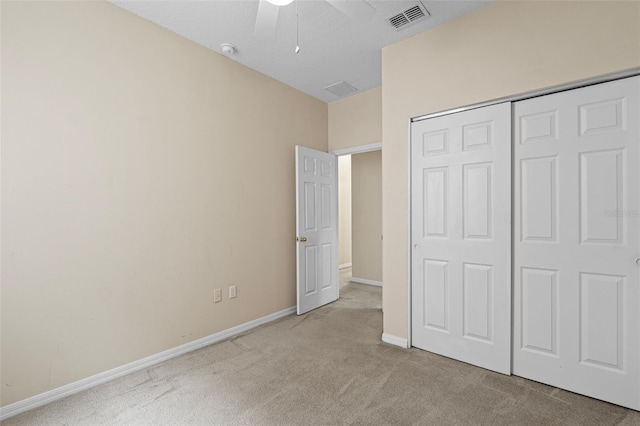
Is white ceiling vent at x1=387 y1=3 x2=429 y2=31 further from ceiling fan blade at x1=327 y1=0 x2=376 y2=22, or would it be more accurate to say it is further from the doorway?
the doorway

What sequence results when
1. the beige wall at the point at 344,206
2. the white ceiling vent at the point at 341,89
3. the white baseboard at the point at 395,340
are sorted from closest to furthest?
the white baseboard at the point at 395,340 → the white ceiling vent at the point at 341,89 → the beige wall at the point at 344,206

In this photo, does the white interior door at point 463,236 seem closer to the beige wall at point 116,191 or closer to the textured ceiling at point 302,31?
the textured ceiling at point 302,31

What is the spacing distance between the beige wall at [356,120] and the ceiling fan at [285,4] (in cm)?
213

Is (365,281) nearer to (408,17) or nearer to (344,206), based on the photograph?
(344,206)

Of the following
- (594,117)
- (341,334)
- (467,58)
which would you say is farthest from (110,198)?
(594,117)

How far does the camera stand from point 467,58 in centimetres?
243

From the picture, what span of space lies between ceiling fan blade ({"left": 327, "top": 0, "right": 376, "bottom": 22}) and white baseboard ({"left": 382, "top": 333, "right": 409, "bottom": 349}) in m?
2.55

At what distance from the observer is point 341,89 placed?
378cm

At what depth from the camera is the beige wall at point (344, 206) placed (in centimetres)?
666

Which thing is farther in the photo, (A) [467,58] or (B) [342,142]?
(B) [342,142]

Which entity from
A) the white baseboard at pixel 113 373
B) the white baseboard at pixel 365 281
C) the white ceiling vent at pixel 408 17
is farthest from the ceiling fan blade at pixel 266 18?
the white baseboard at pixel 365 281

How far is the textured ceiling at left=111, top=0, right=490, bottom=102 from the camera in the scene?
2291mm

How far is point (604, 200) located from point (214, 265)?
121 inches

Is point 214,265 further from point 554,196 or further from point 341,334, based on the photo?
point 554,196
